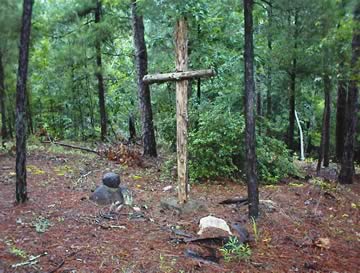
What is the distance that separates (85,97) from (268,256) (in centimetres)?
1519

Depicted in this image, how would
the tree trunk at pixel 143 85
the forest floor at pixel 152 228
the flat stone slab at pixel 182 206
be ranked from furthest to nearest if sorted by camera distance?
the tree trunk at pixel 143 85 < the flat stone slab at pixel 182 206 < the forest floor at pixel 152 228

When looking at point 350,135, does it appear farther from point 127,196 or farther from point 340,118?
point 127,196

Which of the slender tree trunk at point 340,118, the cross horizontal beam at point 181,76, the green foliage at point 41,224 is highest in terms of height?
the cross horizontal beam at point 181,76

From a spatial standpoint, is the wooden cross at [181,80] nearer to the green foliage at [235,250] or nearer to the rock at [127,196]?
the rock at [127,196]

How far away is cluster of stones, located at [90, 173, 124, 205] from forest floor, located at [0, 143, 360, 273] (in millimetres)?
161

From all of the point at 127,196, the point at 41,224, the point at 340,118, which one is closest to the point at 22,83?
the point at 41,224

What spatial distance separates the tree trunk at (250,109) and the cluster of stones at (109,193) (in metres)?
2.39

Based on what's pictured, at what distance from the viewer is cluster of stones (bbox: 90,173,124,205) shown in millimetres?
6801

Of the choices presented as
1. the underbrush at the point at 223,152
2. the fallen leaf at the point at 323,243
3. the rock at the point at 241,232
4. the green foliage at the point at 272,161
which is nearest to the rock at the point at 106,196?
the rock at the point at 241,232

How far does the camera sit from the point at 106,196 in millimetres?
6832

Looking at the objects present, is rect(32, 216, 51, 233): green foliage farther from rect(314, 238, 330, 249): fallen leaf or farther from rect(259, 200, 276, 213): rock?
rect(314, 238, 330, 249): fallen leaf

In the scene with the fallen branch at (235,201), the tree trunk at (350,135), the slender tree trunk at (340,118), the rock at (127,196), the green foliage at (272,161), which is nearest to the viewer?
the rock at (127,196)

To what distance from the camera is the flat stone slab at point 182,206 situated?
6758mm

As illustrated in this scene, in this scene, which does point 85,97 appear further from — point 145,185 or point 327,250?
point 327,250
